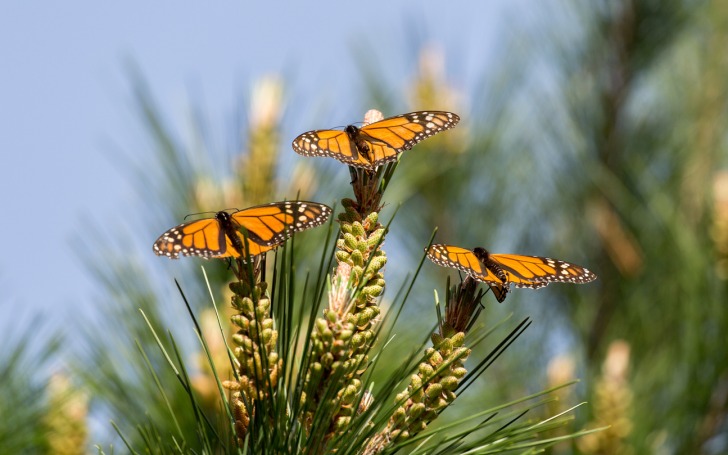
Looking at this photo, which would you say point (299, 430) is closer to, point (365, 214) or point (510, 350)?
point (365, 214)

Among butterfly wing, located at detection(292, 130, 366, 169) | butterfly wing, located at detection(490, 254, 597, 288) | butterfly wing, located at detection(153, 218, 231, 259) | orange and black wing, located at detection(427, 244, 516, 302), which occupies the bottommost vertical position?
orange and black wing, located at detection(427, 244, 516, 302)

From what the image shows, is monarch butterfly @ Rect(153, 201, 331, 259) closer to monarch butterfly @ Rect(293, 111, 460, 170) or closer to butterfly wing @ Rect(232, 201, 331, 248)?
butterfly wing @ Rect(232, 201, 331, 248)

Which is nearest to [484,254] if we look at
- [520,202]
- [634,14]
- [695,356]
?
[695,356]

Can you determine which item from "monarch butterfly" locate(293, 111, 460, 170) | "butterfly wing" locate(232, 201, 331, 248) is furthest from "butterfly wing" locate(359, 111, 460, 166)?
"butterfly wing" locate(232, 201, 331, 248)

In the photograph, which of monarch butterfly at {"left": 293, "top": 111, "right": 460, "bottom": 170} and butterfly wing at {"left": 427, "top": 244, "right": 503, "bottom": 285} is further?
monarch butterfly at {"left": 293, "top": 111, "right": 460, "bottom": 170}

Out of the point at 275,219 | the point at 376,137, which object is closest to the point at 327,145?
the point at 376,137
